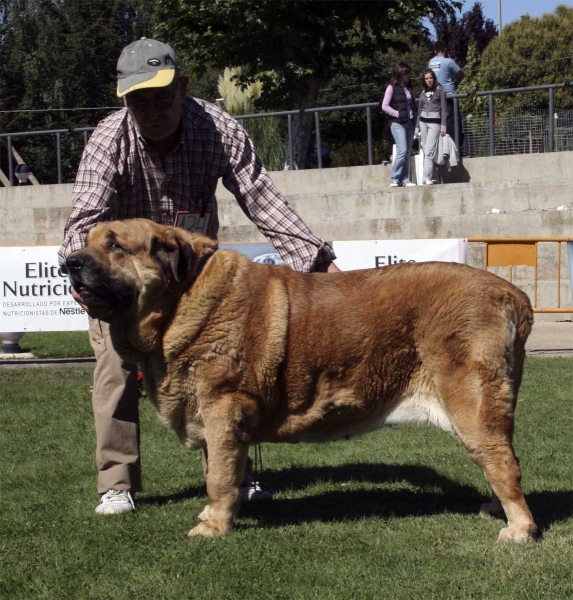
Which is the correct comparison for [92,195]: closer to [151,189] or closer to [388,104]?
[151,189]

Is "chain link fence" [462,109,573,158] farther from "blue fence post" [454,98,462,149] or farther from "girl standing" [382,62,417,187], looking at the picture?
"girl standing" [382,62,417,187]

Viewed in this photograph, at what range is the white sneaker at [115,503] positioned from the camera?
4.91 m

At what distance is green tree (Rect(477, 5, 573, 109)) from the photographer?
4053 centimetres

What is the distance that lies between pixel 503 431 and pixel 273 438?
3.75 feet

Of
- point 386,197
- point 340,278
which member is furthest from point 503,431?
point 386,197

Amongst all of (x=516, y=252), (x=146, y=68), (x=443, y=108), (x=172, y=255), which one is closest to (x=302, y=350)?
(x=172, y=255)

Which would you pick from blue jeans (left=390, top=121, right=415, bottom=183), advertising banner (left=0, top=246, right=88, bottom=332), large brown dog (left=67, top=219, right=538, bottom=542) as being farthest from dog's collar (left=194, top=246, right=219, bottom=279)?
blue jeans (left=390, top=121, right=415, bottom=183)

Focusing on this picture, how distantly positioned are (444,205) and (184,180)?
33.3ft

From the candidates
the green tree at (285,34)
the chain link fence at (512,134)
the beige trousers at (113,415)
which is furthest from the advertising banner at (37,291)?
the chain link fence at (512,134)

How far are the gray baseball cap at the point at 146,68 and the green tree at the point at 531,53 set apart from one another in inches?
1390

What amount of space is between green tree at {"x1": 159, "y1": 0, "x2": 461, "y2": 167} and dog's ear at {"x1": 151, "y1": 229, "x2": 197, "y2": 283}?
565 inches

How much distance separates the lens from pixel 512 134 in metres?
16.5

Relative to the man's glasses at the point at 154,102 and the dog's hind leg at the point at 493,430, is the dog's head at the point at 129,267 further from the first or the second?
the dog's hind leg at the point at 493,430

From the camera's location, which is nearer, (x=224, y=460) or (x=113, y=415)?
(x=224, y=460)
